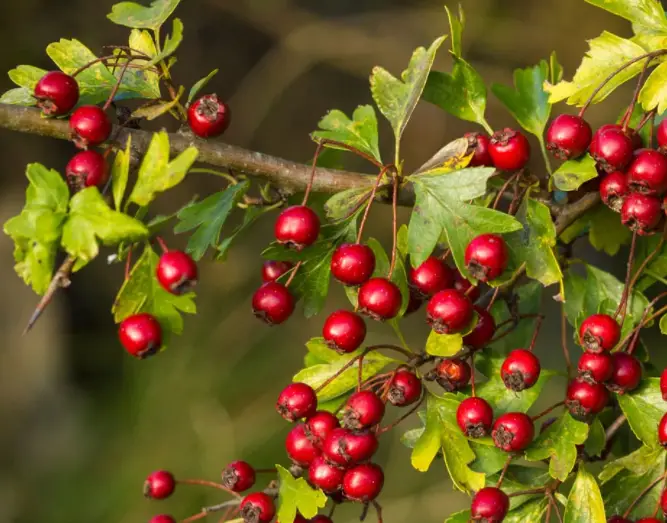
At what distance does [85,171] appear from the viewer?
0.71 metres

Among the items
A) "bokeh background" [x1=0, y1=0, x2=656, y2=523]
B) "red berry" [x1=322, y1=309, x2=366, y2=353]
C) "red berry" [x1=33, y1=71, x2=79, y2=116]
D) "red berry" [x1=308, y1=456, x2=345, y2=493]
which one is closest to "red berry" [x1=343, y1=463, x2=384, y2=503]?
"red berry" [x1=308, y1=456, x2=345, y2=493]

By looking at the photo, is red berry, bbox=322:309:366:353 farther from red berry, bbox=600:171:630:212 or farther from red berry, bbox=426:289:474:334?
red berry, bbox=600:171:630:212

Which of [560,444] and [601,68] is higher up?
[601,68]

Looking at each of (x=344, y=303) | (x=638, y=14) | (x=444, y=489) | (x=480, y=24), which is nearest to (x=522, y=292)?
(x=638, y=14)

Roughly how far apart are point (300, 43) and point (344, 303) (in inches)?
45.2

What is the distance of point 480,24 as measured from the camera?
3.47m

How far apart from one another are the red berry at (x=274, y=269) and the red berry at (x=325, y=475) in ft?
0.67

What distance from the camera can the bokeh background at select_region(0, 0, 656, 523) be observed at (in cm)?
308

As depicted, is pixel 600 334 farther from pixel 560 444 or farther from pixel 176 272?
pixel 176 272

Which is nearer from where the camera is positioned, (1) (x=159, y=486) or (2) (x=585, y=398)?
(2) (x=585, y=398)

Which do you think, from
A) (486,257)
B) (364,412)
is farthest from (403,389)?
(486,257)

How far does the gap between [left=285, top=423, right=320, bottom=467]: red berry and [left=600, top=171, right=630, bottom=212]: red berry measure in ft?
1.22

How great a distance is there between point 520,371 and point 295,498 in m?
0.25

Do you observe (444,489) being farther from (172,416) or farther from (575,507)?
(575,507)
